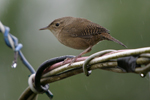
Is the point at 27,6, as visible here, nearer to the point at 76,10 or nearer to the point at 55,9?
the point at 55,9

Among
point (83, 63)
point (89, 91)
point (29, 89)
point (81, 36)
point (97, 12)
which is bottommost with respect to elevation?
point (89, 91)

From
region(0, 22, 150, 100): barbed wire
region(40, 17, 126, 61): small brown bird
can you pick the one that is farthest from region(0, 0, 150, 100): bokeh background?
region(0, 22, 150, 100): barbed wire

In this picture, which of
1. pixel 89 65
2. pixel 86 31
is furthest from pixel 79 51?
pixel 89 65

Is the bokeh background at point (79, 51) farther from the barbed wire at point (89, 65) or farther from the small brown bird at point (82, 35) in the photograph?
the barbed wire at point (89, 65)

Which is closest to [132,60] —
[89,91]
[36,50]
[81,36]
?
[81,36]

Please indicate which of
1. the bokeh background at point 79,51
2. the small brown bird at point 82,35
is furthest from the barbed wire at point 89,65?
the bokeh background at point 79,51

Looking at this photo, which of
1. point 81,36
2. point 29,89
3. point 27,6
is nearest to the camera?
point 29,89
